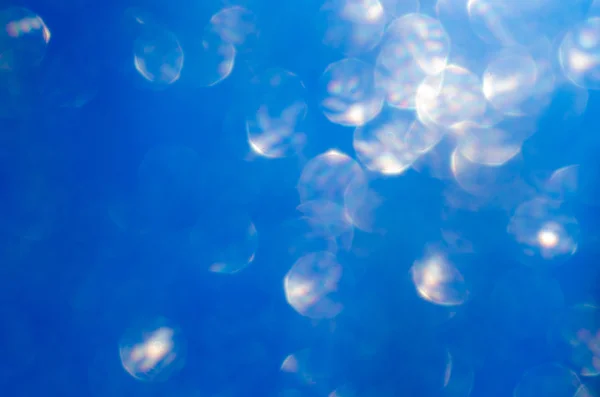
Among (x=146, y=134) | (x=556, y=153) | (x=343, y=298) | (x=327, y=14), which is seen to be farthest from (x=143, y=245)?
(x=556, y=153)

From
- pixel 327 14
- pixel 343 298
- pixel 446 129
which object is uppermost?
pixel 327 14

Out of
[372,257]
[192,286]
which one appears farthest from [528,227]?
[192,286]

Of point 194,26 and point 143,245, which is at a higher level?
point 194,26

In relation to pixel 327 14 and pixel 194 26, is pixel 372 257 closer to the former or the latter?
pixel 327 14

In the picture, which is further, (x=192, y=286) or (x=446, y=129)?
(x=446, y=129)

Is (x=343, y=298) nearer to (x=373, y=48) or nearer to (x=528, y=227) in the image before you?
(x=528, y=227)

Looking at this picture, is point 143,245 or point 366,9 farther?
point 366,9

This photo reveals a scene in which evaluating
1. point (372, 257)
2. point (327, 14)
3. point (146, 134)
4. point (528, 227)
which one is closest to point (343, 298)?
point (372, 257)

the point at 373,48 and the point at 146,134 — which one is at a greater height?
the point at 373,48

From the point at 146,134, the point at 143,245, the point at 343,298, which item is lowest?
the point at 343,298
